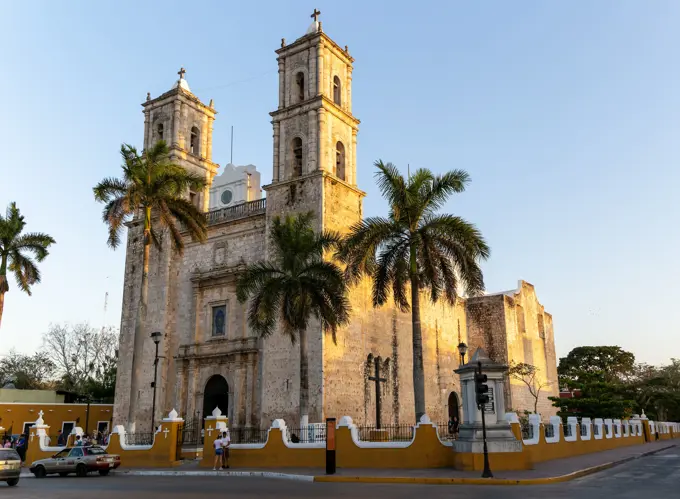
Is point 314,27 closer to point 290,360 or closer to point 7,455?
point 290,360

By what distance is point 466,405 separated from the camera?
1805cm

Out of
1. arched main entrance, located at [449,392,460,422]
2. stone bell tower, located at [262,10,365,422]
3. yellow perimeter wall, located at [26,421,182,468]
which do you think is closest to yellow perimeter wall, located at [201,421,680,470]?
yellow perimeter wall, located at [26,421,182,468]

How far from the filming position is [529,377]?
1790 inches

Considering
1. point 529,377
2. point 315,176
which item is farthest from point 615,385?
point 315,176

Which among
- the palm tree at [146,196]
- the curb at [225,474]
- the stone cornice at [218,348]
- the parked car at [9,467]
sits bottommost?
the curb at [225,474]

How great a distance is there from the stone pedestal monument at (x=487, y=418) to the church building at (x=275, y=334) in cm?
1057

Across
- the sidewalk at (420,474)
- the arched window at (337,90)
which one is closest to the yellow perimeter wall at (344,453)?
the sidewalk at (420,474)

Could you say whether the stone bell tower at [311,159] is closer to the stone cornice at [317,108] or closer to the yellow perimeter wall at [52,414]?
the stone cornice at [317,108]

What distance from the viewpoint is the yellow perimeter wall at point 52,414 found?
3609 cm

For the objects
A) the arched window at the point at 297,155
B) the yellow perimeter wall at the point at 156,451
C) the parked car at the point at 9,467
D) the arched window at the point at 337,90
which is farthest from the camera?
the arched window at the point at 337,90

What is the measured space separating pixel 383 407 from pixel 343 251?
1202cm

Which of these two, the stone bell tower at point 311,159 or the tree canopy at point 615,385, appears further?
the tree canopy at point 615,385

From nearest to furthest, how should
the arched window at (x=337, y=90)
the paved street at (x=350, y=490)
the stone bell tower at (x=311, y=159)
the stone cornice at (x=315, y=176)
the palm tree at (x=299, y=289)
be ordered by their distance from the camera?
the paved street at (x=350, y=490) < the palm tree at (x=299, y=289) < the stone bell tower at (x=311, y=159) < the stone cornice at (x=315, y=176) < the arched window at (x=337, y=90)

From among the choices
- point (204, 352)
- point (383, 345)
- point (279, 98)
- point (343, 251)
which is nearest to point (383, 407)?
point (383, 345)
